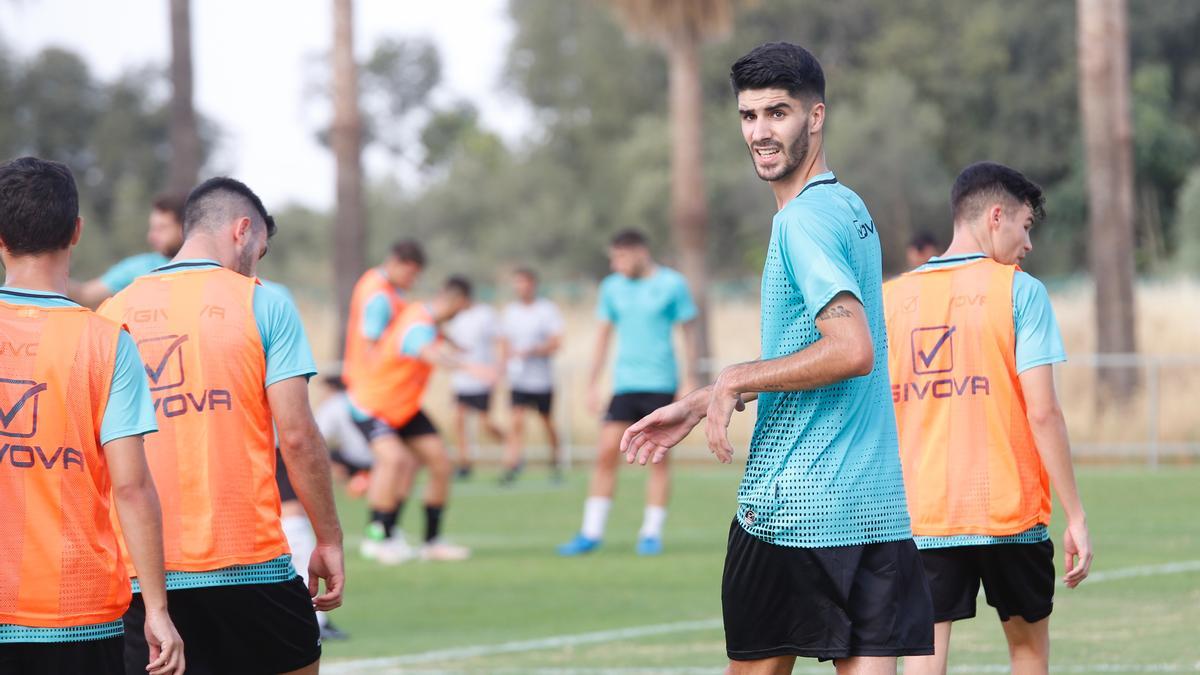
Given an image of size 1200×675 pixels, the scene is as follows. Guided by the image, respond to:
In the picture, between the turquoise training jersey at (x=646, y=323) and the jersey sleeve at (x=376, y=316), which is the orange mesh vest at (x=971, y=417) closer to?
the jersey sleeve at (x=376, y=316)

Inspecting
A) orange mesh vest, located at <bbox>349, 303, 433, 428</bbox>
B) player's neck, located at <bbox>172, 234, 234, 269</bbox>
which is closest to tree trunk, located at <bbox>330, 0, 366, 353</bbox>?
orange mesh vest, located at <bbox>349, 303, 433, 428</bbox>

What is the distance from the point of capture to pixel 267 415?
5777 mm

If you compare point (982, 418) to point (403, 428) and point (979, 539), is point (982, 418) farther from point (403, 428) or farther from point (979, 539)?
point (403, 428)

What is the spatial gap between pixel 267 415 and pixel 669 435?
5.64 ft

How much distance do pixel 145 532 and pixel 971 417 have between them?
3131 mm

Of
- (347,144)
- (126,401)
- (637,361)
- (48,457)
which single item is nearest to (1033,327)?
(126,401)

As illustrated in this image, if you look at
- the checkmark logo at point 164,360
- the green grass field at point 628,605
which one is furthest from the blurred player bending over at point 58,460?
the green grass field at point 628,605

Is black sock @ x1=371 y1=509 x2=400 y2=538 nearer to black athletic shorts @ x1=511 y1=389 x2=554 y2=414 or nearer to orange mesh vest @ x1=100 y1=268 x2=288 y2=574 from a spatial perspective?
orange mesh vest @ x1=100 y1=268 x2=288 y2=574

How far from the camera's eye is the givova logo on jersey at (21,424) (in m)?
4.71

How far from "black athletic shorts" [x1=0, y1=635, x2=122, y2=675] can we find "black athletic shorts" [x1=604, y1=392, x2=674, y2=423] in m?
9.35

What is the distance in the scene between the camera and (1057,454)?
6.14 meters

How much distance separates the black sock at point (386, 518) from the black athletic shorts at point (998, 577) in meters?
7.58

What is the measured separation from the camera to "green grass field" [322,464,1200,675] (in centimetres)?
877

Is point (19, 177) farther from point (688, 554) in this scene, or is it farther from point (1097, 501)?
point (1097, 501)
